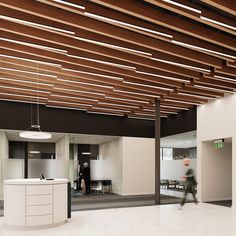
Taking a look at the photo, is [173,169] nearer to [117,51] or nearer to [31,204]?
[117,51]

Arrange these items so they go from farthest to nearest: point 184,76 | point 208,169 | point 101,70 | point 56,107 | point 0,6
Answer: point 56,107
point 208,169
point 184,76
point 101,70
point 0,6

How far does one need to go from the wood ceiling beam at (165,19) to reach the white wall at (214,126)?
475 cm

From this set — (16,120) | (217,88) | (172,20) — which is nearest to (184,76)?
(217,88)

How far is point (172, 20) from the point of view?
19.4 ft

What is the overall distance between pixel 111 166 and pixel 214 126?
6.13m

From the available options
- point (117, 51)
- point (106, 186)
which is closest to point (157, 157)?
point (106, 186)

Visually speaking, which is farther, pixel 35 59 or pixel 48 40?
pixel 35 59

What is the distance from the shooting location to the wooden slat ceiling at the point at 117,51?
18.4ft

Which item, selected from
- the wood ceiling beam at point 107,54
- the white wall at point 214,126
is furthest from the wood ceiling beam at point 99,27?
the white wall at point 214,126

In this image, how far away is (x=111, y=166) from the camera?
16.1m

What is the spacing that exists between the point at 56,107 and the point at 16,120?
173 cm

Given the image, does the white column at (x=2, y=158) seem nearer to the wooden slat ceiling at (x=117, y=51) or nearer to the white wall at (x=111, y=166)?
the wooden slat ceiling at (x=117, y=51)

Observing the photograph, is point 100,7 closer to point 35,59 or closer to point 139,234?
point 35,59

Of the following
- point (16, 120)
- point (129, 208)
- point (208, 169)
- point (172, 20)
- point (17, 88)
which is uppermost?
point (172, 20)
